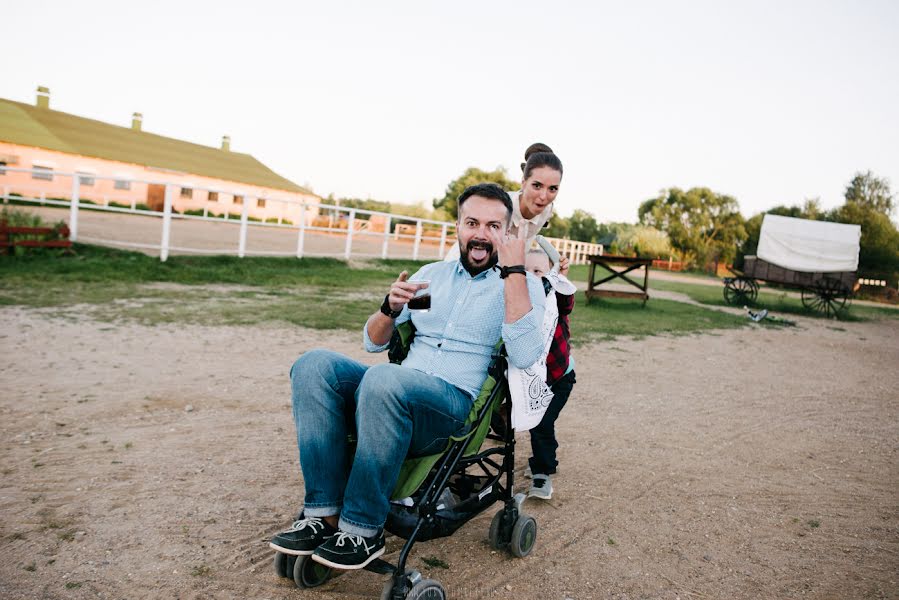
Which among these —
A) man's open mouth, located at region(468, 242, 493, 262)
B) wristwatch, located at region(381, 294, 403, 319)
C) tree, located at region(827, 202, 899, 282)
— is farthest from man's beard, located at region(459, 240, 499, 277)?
tree, located at region(827, 202, 899, 282)

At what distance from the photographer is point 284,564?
2406 mm

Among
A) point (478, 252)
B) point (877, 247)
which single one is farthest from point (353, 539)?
point (877, 247)

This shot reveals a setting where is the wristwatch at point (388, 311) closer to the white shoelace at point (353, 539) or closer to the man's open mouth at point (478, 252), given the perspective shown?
the man's open mouth at point (478, 252)

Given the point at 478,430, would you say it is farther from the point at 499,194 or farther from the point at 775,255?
the point at 775,255

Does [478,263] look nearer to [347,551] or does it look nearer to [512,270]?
[512,270]

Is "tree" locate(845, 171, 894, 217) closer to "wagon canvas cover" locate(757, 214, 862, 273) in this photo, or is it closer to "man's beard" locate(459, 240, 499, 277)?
"wagon canvas cover" locate(757, 214, 862, 273)

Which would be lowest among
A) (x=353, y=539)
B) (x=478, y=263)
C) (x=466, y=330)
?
(x=353, y=539)

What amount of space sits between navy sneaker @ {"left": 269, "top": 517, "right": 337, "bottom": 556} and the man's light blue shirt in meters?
0.72

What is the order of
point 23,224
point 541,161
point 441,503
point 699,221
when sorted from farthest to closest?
point 699,221, point 23,224, point 541,161, point 441,503

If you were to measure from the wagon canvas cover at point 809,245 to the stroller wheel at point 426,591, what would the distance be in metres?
19.5

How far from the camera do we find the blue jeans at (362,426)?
7.12ft

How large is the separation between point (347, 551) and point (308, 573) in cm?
34

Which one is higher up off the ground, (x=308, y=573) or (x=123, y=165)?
(x=123, y=165)

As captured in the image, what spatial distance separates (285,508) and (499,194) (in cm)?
190
